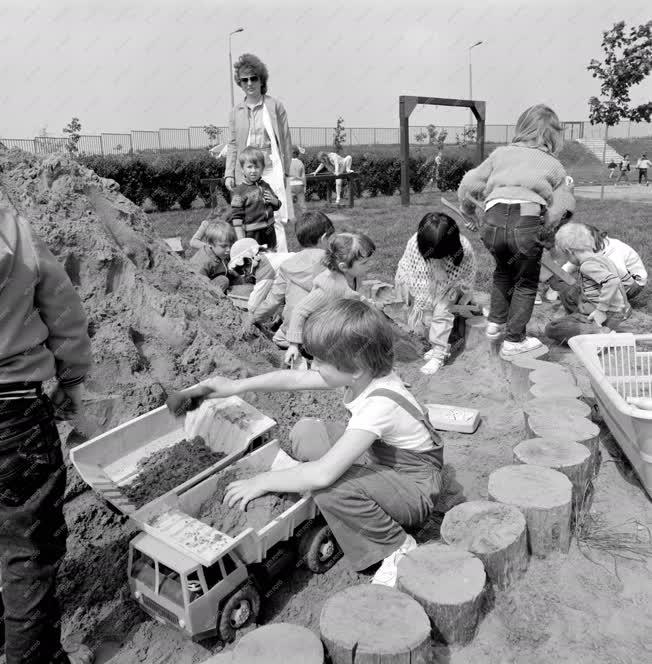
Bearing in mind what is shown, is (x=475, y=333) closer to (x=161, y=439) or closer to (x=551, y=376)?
(x=551, y=376)

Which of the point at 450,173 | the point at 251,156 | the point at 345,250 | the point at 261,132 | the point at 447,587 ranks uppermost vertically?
the point at 261,132

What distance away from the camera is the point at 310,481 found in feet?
6.79

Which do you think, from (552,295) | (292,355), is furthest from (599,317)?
(292,355)

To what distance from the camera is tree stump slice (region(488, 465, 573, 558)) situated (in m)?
2.25

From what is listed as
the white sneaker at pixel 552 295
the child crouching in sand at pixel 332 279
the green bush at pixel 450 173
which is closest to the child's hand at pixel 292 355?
the child crouching in sand at pixel 332 279

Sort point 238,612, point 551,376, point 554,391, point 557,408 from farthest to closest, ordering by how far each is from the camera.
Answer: point 551,376
point 554,391
point 557,408
point 238,612

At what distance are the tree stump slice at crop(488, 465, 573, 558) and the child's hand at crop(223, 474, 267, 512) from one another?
0.86 m

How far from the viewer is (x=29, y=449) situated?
178cm

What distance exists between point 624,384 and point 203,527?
2.20 meters

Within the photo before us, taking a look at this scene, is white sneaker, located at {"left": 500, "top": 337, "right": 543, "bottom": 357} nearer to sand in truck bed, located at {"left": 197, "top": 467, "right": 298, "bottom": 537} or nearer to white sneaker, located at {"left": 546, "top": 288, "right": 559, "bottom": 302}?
white sneaker, located at {"left": 546, "top": 288, "right": 559, "bottom": 302}

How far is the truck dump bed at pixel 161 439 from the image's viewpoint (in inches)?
90.9

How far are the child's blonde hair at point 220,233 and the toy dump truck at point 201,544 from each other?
9.08 feet

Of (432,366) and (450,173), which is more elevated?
(450,173)

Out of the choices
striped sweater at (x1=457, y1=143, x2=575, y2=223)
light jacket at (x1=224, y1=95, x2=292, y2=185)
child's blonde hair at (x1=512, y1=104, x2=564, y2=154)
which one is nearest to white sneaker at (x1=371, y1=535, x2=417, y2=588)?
striped sweater at (x1=457, y1=143, x2=575, y2=223)
